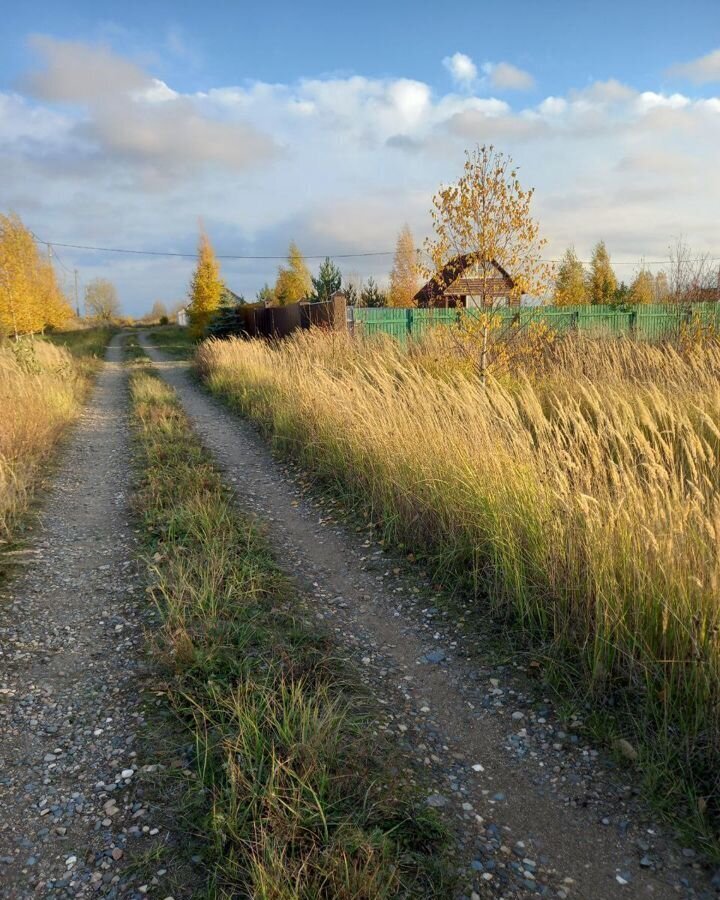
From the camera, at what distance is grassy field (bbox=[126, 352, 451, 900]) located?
177 cm

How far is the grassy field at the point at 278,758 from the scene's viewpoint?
1.77 meters

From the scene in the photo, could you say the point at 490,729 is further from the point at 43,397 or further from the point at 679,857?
the point at 43,397

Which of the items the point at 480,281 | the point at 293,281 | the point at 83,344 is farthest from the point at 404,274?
the point at 480,281

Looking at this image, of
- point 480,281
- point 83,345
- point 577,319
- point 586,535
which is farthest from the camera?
point 83,345

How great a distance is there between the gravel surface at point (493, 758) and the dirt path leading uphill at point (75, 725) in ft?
3.55

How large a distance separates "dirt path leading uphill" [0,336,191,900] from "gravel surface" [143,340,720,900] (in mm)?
1083

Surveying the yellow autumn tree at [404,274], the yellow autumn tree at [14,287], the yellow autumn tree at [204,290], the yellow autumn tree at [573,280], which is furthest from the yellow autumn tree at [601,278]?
the yellow autumn tree at [14,287]

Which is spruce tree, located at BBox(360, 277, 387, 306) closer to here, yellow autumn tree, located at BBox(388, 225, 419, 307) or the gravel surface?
yellow autumn tree, located at BBox(388, 225, 419, 307)

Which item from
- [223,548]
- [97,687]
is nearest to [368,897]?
[97,687]

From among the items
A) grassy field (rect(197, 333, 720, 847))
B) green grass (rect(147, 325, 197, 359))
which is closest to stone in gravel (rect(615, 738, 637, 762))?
grassy field (rect(197, 333, 720, 847))

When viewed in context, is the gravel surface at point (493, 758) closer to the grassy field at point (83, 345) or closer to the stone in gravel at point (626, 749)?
the stone in gravel at point (626, 749)

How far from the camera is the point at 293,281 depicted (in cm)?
4812

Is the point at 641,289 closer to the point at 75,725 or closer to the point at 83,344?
the point at 83,344

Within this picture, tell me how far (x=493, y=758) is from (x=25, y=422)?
7.38 m
